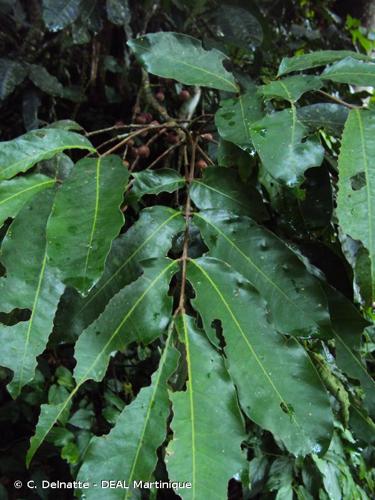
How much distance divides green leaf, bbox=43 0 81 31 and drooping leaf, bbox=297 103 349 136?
696 millimetres

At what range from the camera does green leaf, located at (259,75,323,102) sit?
559 millimetres

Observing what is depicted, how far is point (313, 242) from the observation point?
0.69 m

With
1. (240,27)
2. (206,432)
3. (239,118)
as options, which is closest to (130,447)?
(206,432)

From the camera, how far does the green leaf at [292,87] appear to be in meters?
0.56

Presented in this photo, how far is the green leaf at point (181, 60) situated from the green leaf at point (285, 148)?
0.16 metres

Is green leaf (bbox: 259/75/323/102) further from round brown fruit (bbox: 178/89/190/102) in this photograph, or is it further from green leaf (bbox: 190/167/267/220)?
round brown fruit (bbox: 178/89/190/102)

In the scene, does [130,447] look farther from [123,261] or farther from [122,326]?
[123,261]

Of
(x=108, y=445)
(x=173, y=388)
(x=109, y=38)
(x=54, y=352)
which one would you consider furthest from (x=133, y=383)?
(x=109, y=38)

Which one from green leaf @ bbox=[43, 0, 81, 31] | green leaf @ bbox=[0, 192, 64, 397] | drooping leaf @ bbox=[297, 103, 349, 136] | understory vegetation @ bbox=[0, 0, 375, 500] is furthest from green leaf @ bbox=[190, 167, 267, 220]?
green leaf @ bbox=[43, 0, 81, 31]

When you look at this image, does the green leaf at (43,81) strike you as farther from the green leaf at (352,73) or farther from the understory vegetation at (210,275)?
the green leaf at (352,73)

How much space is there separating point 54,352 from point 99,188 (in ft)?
2.90

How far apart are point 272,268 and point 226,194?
0.15m

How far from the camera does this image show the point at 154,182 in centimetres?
66

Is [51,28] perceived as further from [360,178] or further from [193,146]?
[360,178]
